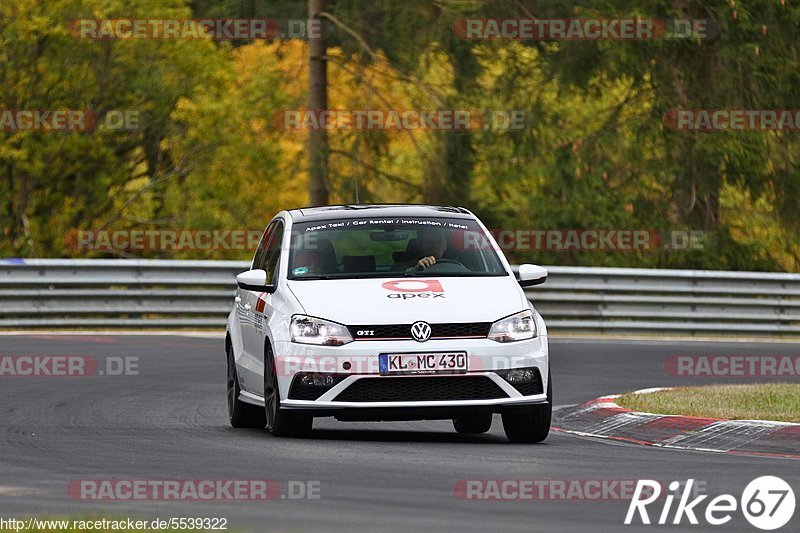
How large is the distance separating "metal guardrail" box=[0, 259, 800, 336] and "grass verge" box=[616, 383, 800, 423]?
10.3 metres

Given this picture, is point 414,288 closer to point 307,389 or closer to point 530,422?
point 307,389

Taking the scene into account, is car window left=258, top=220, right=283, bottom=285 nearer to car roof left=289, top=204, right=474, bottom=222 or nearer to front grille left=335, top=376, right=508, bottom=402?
car roof left=289, top=204, right=474, bottom=222

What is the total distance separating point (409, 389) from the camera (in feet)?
38.9

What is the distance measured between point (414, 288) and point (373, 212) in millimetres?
1499

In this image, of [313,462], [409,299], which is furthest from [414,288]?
[313,462]

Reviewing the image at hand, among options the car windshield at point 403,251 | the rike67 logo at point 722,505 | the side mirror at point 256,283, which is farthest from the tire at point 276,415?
the rike67 logo at point 722,505

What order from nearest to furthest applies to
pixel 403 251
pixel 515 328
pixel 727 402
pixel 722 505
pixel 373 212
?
pixel 722 505 < pixel 515 328 < pixel 403 251 < pixel 373 212 < pixel 727 402

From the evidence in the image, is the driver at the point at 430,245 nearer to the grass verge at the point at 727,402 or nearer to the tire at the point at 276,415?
the tire at the point at 276,415

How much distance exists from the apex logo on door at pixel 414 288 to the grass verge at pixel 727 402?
2.54 metres

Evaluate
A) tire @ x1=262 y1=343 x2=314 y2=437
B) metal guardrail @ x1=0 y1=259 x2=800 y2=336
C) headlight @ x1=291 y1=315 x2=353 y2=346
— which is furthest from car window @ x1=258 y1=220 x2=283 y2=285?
metal guardrail @ x1=0 y1=259 x2=800 y2=336

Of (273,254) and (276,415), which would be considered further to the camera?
(273,254)

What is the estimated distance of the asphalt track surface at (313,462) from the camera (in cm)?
850

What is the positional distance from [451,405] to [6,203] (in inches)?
1273

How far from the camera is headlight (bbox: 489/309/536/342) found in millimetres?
12016
